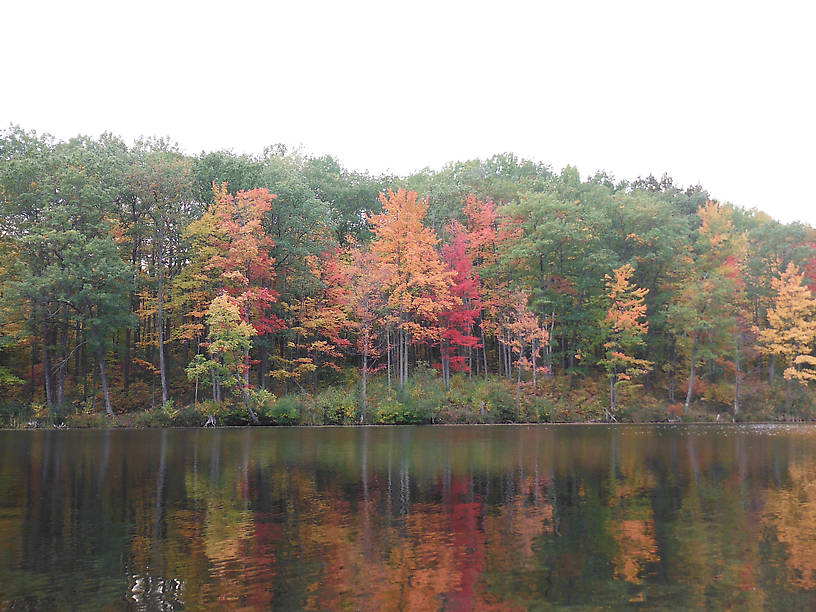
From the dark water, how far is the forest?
65.8ft

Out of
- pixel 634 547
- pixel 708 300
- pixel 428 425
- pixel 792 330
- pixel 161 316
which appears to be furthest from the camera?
pixel 792 330

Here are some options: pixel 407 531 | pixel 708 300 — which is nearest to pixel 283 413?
pixel 708 300

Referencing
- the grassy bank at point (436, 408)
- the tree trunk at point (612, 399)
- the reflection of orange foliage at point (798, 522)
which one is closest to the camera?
the reflection of orange foliage at point (798, 522)

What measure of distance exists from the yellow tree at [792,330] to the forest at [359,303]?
24 cm

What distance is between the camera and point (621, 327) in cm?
4912

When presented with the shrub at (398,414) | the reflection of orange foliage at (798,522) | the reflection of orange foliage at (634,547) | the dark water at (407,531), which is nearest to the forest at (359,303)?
the shrub at (398,414)

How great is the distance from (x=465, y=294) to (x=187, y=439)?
24301 millimetres

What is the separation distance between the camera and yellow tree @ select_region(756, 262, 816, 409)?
51.6 metres

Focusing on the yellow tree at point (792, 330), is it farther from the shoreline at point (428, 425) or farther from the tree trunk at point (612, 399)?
the tree trunk at point (612, 399)

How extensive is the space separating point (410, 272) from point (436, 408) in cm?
1013

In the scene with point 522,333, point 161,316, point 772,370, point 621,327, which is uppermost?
point 161,316

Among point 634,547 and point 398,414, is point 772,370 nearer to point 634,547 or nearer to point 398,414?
point 398,414

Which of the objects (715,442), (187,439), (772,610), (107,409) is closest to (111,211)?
(107,409)

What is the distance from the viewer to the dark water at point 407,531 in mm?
9055
